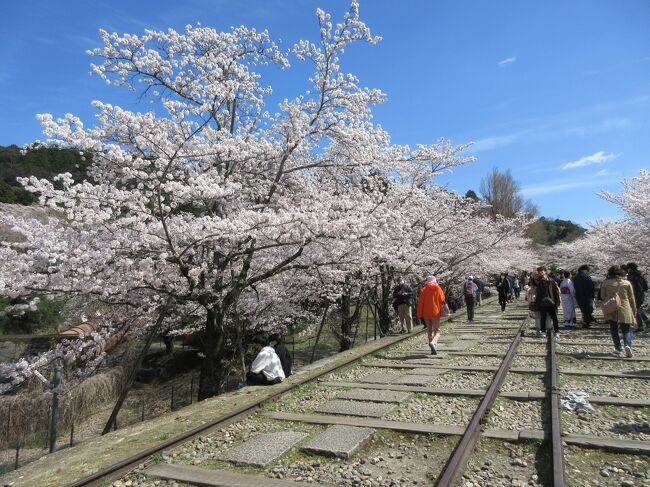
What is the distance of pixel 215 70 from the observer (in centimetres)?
994

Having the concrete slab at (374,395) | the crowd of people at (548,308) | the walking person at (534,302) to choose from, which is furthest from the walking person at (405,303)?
the concrete slab at (374,395)

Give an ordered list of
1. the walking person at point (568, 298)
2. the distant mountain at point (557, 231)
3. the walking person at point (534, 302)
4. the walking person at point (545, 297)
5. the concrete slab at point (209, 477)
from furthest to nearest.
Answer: the distant mountain at point (557, 231) < the walking person at point (568, 298) < the walking person at point (534, 302) < the walking person at point (545, 297) < the concrete slab at point (209, 477)

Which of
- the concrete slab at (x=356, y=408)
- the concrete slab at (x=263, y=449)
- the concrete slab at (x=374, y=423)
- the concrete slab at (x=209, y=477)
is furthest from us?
the concrete slab at (x=356, y=408)

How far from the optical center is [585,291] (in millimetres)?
13117

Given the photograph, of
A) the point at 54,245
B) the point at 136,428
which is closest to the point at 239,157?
the point at 54,245

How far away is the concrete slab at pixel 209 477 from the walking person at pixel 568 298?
42.0ft

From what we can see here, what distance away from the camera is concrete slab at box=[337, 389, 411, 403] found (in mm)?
6396

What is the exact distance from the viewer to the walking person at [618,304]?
862cm

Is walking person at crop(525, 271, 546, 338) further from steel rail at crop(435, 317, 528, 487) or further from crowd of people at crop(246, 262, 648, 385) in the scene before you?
steel rail at crop(435, 317, 528, 487)

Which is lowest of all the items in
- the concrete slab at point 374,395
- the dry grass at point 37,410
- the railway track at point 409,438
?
the dry grass at point 37,410

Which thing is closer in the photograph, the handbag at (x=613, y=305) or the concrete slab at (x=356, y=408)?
the concrete slab at (x=356, y=408)

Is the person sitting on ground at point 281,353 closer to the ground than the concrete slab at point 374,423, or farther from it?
farther from it

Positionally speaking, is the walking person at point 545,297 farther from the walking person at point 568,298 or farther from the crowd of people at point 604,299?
the walking person at point 568,298

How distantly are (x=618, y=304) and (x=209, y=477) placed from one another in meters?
8.18
